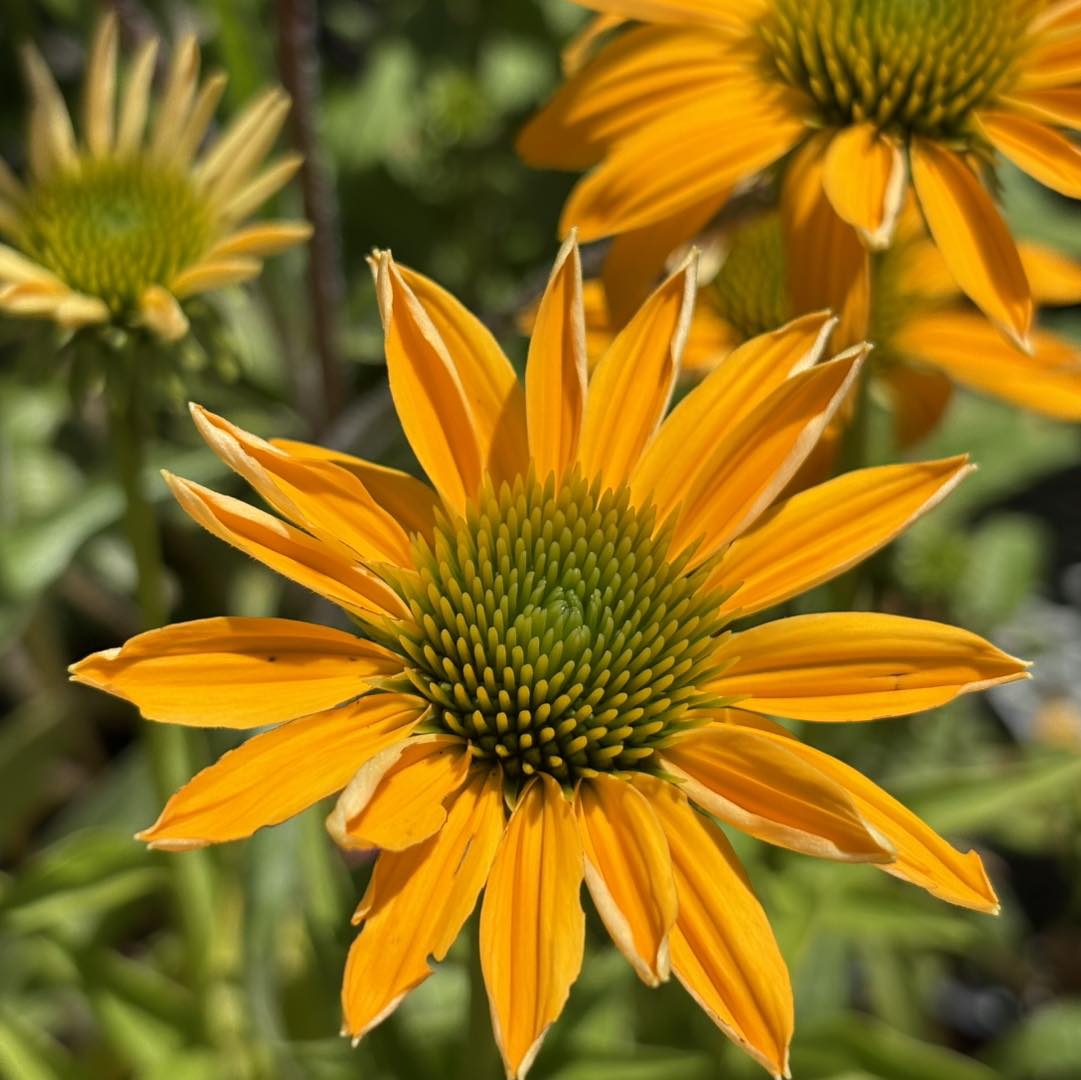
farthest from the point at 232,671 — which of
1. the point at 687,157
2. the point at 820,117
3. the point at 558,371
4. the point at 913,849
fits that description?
the point at 820,117

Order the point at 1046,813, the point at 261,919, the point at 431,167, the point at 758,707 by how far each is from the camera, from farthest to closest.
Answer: the point at 431,167
the point at 1046,813
the point at 261,919
the point at 758,707

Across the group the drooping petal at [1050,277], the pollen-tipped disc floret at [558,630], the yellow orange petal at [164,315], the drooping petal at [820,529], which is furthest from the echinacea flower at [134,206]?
the drooping petal at [1050,277]

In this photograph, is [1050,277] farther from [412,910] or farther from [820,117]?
[412,910]

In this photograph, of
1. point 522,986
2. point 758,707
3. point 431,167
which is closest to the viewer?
point 522,986

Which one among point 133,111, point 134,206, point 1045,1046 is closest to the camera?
point 134,206

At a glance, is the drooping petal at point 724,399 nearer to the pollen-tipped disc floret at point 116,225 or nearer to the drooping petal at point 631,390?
the drooping petal at point 631,390

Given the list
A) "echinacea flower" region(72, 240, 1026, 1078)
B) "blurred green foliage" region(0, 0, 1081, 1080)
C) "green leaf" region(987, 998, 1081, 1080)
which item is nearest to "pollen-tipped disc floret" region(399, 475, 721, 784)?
"echinacea flower" region(72, 240, 1026, 1078)

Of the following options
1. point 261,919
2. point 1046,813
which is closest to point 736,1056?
point 261,919

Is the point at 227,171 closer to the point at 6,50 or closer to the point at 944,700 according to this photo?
the point at 944,700
